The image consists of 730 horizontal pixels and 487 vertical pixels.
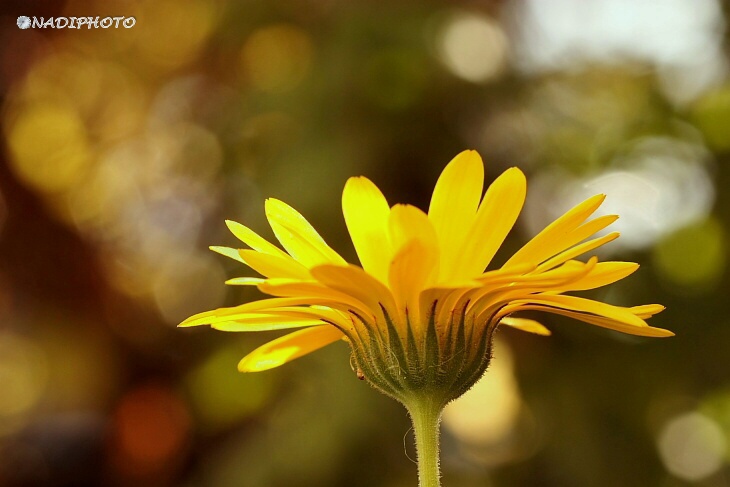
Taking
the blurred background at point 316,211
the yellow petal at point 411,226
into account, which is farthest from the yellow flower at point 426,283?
the blurred background at point 316,211

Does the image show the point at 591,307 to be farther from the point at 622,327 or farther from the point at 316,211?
the point at 316,211

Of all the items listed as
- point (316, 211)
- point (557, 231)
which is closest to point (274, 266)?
point (557, 231)

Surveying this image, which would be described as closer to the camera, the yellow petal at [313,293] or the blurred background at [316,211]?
the yellow petal at [313,293]

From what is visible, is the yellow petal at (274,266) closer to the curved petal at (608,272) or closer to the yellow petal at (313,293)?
the yellow petal at (313,293)

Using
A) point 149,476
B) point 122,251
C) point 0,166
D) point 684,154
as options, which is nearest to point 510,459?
point 684,154

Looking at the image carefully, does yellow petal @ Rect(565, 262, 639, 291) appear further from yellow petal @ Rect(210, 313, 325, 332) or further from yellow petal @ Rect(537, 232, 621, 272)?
yellow petal @ Rect(210, 313, 325, 332)

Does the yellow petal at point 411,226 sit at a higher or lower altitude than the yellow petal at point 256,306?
higher


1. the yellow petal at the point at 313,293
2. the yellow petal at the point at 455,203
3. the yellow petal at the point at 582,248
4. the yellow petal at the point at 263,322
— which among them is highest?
the yellow petal at the point at 455,203
